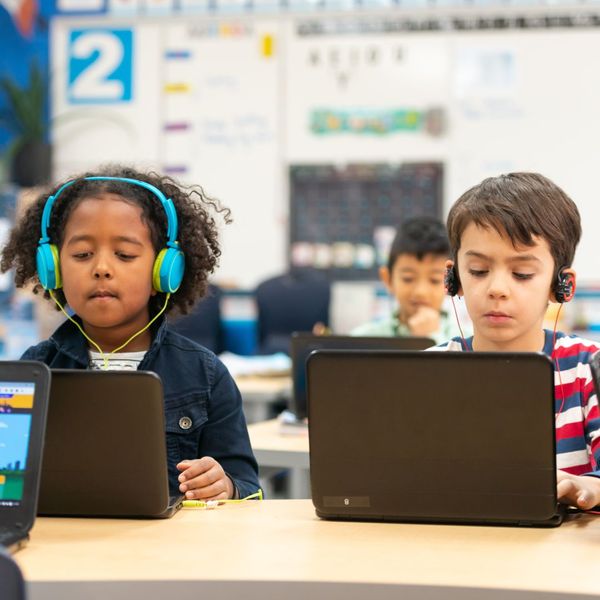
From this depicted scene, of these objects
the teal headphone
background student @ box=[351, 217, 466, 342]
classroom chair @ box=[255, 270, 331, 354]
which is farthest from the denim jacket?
classroom chair @ box=[255, 270, 331, 354]

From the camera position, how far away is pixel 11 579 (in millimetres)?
835

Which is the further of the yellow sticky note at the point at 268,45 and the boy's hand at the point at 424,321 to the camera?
the yellow sticky note at the point at 268,45

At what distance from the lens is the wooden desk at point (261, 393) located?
138 inches

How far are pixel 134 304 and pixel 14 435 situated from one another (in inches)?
21.3

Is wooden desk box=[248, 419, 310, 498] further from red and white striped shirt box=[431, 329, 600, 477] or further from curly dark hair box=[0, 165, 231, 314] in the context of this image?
red and white striped shirt box=[431, 329, 600, 477]

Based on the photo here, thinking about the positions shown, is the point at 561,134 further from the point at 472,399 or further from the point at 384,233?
the point at 472,399

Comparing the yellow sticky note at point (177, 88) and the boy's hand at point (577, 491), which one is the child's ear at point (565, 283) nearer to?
the boy's hand at point (577, 491)

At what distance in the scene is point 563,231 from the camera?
1652 millimetres

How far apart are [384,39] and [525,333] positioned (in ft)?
14.4

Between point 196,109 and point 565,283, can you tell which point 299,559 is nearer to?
point 565,283

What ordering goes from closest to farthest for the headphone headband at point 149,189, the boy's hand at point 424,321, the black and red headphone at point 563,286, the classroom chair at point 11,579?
1. the classroom chair at point 11,579
2. the black and red headphone at point 563,286
3. the headphone headband at point 149,189
4. the boy's hand at point 424,321

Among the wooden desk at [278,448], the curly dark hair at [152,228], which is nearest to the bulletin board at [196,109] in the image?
the wooden desk at [278,448]

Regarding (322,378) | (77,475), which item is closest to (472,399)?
(322,378)

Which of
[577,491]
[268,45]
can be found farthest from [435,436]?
[268,45]
